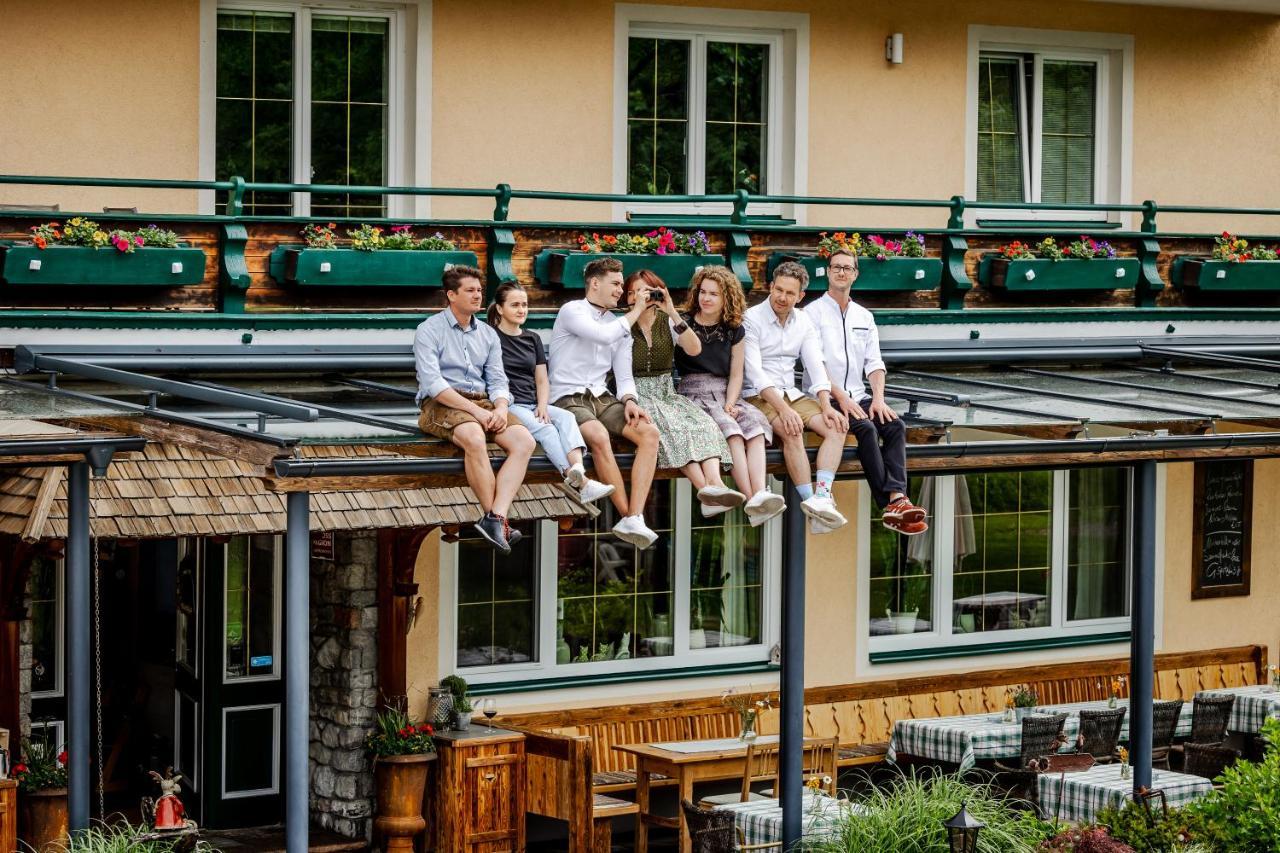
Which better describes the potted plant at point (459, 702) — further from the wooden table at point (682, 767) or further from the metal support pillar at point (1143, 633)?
the metal support pillar at point (1143, 633)

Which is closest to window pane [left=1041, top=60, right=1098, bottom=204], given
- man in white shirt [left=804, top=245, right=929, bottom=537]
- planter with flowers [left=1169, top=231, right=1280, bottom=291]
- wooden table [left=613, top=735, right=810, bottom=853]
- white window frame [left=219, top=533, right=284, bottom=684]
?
planter with flowers [left=1169, top=231, right=1280, bottom=291]

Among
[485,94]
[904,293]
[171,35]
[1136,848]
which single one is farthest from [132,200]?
[1136,848]

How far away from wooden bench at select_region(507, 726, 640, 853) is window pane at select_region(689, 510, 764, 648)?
226 centimetres

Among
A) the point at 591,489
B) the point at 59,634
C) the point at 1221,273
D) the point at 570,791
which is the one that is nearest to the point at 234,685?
the point at 59,634

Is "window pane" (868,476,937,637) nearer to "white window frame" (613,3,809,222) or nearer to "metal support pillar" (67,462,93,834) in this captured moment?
"white window frame" (613,3,809,222)

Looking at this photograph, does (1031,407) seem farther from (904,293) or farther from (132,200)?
(132,200)

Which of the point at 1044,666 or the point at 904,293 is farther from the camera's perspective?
the point at 1044,666

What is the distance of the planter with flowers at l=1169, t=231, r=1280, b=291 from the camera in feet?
54.7

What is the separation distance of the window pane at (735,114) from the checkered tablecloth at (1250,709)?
18.4 feet

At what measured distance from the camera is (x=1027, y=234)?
16.0m

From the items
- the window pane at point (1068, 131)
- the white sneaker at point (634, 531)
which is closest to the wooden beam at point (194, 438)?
the white sneaker at point (634, 531)

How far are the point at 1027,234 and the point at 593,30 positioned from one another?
370 cm

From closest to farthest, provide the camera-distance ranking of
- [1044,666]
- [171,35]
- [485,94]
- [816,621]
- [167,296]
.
Answer: [167,296]
[171,35]
[485,94]
[816,621]
[1044,666]

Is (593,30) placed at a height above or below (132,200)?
above
